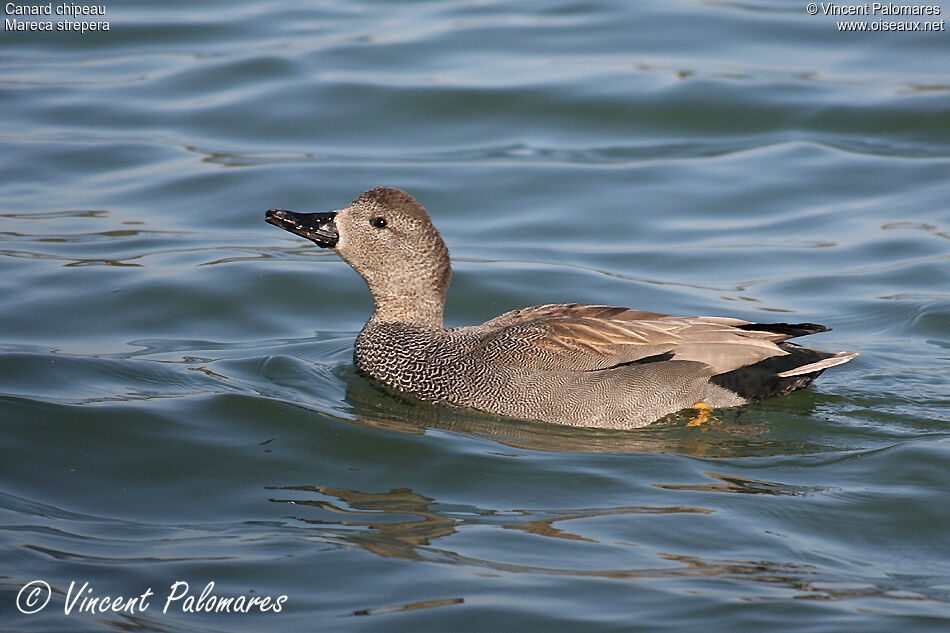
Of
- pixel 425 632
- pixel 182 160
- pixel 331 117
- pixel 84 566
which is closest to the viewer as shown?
pixel 425 632

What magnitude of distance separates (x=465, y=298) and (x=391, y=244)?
2.03 meters

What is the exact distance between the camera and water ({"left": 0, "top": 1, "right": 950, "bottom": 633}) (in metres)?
5.55

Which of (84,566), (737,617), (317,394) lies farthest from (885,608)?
(317,394)

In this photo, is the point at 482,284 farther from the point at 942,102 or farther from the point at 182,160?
the point at 942,102

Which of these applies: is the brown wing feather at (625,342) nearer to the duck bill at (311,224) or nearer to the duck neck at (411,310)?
the duck neck at (411,310)

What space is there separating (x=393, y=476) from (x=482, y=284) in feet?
12.3

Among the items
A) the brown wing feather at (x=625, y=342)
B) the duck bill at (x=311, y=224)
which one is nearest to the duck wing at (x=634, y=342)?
the brown wing feather at (x=625, y=342)

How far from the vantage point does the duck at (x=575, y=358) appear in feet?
24.2

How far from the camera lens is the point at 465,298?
32.9 feet

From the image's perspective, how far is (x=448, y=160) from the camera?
12930mm

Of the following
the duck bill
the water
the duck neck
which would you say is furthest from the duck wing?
the duck bill

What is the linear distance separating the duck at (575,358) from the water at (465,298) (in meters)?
0.18

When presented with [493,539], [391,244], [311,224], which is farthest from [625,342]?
[311,224]

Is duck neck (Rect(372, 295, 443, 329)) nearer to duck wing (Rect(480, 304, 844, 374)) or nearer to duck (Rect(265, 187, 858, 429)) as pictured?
duck (Rect(265, 187, 858, 429))
